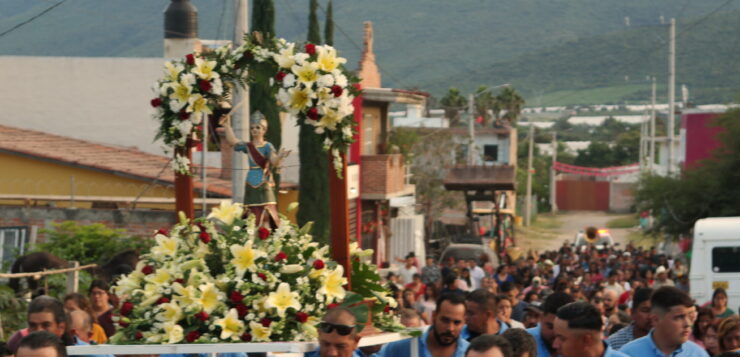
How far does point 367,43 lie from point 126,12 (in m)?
150

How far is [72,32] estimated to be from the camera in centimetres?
13225

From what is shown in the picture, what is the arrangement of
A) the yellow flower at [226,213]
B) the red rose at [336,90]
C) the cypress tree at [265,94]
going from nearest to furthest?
the yellow flower at [226,213], the red rose at [336,90], the cypress tree at [265,94]

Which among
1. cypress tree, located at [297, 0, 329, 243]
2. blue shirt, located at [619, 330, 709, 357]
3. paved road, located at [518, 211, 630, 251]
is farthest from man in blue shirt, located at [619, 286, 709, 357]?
paved road, located at [518, 211, 630, 251]

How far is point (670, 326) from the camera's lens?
877 cm

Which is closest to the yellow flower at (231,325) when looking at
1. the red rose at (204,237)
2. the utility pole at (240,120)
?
the red rose at (204,237)

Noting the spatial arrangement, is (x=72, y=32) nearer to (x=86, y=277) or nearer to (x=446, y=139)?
(x=446, y=139)

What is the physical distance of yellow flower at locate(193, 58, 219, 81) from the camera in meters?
9.27

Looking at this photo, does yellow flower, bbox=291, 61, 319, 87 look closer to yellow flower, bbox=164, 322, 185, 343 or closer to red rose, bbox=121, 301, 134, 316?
red rose, bbox=121, 301, 134, 316

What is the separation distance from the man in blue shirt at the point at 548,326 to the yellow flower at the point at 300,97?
7.70 ft

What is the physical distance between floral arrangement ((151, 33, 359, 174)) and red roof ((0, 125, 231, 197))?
52.0ft

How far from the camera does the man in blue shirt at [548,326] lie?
31.2 ft

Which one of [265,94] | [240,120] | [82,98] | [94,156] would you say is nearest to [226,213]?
[240,120]

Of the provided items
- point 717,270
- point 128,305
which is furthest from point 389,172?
point 128,305

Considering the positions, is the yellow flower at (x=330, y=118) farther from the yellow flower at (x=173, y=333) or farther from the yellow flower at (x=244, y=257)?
the yellow flower at (x=173, y=333)
